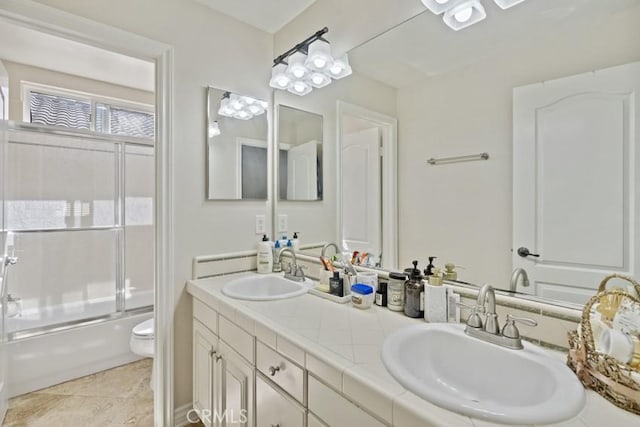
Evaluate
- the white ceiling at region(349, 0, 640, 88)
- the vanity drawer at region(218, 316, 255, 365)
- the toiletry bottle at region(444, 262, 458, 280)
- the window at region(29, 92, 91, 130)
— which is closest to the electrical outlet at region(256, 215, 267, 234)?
the vanity drawer at region(218, 316, 255, 365)

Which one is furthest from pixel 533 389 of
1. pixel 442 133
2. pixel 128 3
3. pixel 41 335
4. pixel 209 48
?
pixel 41 335

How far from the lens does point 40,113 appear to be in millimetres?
2586

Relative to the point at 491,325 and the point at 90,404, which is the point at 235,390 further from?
the point at 90,404

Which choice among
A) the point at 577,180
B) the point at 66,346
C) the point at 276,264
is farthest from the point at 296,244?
the point at 66,346

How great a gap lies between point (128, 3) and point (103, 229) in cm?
199

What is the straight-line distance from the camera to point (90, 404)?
1970 millimetres

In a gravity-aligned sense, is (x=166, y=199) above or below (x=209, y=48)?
below

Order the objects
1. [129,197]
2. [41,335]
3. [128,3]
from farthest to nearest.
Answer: [129,197]
[41,335]
[128,3]

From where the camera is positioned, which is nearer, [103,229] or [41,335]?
[41,335]

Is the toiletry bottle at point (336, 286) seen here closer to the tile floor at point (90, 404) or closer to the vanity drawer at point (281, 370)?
the vanity drawer at point (281, 370)

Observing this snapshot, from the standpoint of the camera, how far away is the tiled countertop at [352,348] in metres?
0.61

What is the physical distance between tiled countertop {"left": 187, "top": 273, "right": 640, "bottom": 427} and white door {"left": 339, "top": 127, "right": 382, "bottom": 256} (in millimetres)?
387

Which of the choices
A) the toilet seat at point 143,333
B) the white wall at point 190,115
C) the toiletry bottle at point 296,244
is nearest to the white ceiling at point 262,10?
the white wall at point 190,115

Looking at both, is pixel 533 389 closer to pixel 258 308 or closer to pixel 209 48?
pixel 258 308
